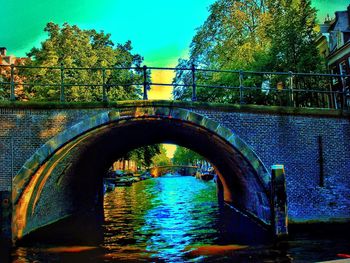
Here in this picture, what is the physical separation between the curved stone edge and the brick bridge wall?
238 mm

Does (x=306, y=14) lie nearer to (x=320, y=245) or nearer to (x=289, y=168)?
(x=289, y=168)

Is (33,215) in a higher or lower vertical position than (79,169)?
lower

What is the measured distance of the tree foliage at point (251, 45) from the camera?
25306 millimetres

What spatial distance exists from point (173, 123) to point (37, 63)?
18.3m

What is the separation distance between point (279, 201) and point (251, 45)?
17.9 metres

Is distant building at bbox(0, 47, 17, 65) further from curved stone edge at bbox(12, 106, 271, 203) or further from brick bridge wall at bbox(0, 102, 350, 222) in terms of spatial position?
curved stone edge at bbox(12, 106, 271, 203)

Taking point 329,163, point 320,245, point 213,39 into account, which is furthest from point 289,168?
point 213,39

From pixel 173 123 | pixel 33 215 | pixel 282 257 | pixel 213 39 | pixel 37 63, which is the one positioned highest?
pixel 213 39

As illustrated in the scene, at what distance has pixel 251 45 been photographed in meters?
28.7

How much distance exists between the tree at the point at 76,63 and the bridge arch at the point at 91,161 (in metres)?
10.3

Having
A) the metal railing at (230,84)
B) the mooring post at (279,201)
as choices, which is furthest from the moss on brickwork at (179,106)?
the metal railing at (230,84)

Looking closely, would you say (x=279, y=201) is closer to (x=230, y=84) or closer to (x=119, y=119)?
(x=119, y=119)

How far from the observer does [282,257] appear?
34.4 ft

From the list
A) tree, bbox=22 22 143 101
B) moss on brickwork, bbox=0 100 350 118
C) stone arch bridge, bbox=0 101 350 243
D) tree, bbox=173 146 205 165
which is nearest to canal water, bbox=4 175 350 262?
stone arch bridge, bbox=0 101 350 243
